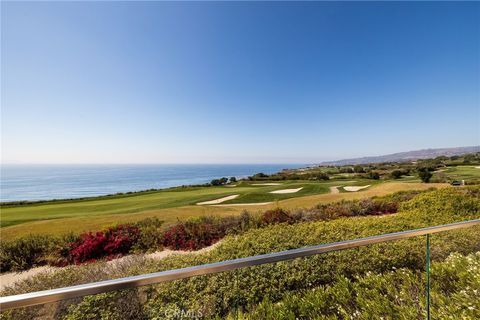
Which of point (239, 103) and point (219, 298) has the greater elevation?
point (239, 103)

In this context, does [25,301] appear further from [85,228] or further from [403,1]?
[403,1]

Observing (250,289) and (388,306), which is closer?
(250,289)

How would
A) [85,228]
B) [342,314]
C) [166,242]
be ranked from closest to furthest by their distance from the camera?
[342,314], [166,242], [85,228]

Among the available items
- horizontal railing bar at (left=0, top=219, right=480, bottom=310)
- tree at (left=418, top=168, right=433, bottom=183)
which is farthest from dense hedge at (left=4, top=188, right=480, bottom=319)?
tree at (left=418, top=168, right=433, bottom=183)

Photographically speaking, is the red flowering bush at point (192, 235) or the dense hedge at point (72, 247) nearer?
the dense hedge at point (72, 247)

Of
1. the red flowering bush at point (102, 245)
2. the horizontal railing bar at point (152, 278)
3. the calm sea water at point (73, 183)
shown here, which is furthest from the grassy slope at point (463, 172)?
the calm sea water at point (73, 183)

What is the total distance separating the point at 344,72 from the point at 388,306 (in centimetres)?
1271

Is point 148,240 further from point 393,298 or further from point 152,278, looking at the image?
point 393,298

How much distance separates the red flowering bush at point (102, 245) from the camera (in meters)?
5.59

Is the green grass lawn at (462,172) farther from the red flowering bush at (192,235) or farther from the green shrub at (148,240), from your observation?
the green shrub at (148,240)

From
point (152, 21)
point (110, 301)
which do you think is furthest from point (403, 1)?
point (110, 301)

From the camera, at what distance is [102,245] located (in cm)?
579

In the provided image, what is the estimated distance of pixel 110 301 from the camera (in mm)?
1133

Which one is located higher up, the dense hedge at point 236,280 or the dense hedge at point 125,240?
the dense hedge at point 236,280
